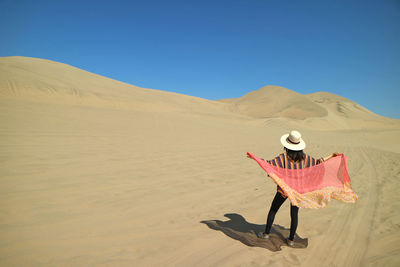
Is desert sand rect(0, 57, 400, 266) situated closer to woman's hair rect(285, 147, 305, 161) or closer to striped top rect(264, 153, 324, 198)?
striped top rect(264, 153, 324, 198)

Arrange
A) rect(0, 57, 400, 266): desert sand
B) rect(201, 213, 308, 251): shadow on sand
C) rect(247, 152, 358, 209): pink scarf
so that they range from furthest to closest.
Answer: rect(201, 213, 308, 251): shadow on sand → rect(247, 152, 358, 209): pink scarf → rect(0, 57, 400, 266): desert sand

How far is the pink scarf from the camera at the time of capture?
3062 mm

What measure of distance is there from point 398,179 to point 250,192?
568 cm

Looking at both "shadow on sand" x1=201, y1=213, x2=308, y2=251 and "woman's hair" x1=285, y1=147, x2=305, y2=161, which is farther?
"shadow on sand" x1=201, y1=213, x2=308, y2=251

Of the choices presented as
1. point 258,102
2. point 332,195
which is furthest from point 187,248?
point 258,102

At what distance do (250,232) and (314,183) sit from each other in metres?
1.27

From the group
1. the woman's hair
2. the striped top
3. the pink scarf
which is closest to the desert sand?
the pink scarf

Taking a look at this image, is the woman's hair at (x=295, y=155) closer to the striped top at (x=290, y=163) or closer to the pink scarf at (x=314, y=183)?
the striped top at (x=290, y=163)

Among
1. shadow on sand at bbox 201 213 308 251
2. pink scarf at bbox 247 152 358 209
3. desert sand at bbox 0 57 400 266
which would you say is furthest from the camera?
shadow on sand at bbox 201 213 308 251

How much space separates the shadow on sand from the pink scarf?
0.74 metres

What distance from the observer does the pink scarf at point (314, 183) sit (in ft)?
10.0

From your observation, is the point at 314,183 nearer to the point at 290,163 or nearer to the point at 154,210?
the point at 290,163

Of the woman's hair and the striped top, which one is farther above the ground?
the woman's hair

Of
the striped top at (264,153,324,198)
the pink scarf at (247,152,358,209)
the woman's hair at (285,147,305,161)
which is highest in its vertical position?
the woman's hair at (285,147,305,161)
